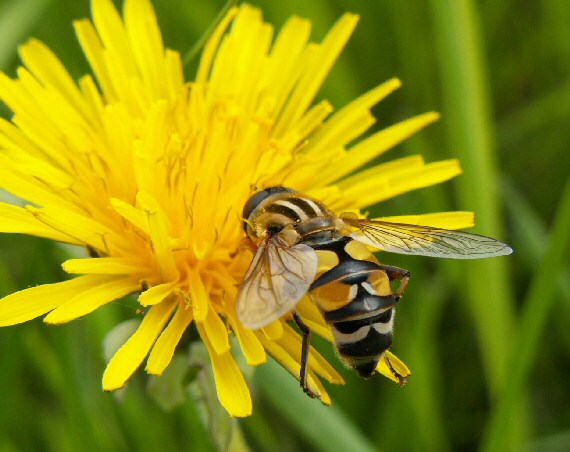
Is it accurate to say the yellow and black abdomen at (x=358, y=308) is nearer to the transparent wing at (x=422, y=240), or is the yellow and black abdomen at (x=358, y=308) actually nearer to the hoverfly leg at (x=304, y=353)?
the hoverfly leg at (x=304, y=353)

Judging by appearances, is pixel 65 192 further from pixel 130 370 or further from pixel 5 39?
pixel 5 39

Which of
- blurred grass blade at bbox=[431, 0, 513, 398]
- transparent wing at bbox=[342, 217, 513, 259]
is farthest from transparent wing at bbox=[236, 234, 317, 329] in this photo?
blurred grass blade at bbox=[431, 0, 513, 398]

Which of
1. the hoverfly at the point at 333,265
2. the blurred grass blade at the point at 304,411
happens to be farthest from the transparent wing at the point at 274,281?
the blurred grass blade at the point at 304,411

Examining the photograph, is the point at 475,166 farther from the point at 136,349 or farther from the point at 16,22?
the point at 16,22

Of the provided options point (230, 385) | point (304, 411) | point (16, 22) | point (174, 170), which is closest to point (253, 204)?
point (174, 170)

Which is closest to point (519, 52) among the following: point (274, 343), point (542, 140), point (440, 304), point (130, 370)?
point (542, 140)

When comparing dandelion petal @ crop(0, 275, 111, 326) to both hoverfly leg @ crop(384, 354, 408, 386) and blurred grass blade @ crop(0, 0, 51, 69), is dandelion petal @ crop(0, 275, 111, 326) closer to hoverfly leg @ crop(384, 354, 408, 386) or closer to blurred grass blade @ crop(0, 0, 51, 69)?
hoverfly leg @ crop(384, 354, 408, 386)

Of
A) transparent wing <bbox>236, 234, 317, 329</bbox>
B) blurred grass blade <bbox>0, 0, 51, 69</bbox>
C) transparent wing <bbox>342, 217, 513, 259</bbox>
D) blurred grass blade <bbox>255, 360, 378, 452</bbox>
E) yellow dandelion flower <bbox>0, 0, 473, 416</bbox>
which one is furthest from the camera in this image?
blurred grass blade <bbox>0, 0, 51, 69</bbox>
